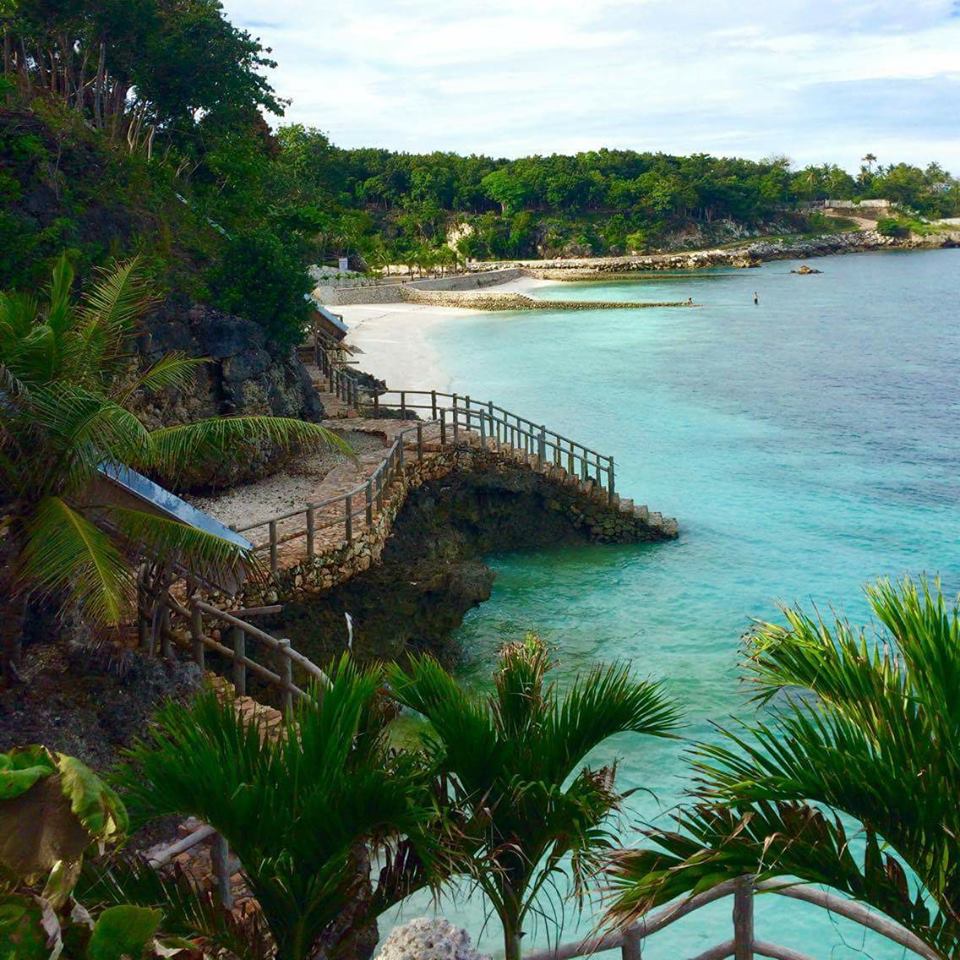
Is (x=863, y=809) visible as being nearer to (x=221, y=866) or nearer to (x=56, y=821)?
(x=56, y=821)

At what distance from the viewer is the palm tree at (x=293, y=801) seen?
4680mm

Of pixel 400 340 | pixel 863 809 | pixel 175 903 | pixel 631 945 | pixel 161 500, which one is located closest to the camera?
pixel 863 809

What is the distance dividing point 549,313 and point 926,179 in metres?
140

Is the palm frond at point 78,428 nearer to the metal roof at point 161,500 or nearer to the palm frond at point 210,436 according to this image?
the palm frond at point 210,436

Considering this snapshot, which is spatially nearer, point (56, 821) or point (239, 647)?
point (56, 821)

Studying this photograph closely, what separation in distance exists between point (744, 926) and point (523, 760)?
1381 mm

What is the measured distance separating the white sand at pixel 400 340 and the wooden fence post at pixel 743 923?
40.3 metres

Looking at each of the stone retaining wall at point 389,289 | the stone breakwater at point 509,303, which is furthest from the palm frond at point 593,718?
the stone breakwater at point 509,303

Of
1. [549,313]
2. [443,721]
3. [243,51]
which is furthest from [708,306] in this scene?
[443,721]

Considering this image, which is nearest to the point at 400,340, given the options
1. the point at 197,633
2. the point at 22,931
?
the point at 197,633

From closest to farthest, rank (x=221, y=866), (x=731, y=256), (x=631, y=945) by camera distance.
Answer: (x=631, y=945)
(x=221, y=866)
(x=731, y=256)

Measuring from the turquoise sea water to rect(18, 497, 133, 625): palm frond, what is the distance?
156 inches

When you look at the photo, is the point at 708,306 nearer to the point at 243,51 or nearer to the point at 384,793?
the point at 243,51

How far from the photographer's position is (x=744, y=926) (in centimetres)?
516
